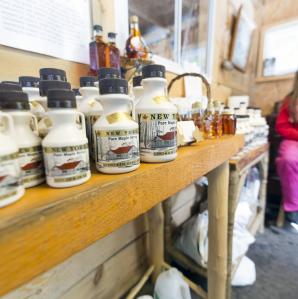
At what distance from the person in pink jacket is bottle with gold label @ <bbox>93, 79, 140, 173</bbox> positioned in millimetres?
1235

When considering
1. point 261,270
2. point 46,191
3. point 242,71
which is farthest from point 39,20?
point 242,71

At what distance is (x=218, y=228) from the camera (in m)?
0.64

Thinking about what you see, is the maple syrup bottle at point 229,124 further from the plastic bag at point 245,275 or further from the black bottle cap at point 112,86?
the plastic bag at point 245,275

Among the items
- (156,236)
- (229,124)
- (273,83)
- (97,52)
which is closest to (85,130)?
(97,52)


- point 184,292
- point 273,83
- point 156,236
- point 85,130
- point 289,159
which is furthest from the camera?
point 273,83

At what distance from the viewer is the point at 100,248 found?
0.73 metres

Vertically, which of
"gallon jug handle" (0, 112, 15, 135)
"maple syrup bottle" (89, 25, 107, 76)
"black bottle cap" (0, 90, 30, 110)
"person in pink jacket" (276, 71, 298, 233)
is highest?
"maple syrup bottle" (89, 25, 107, 76)

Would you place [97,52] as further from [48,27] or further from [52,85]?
[52,85]

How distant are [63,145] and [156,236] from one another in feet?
2.49

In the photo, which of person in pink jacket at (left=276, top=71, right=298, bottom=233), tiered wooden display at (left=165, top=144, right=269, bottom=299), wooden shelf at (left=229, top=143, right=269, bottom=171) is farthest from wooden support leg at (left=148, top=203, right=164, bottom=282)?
person in pink jacket at (left=276, top=71, right=298, bottom=233)

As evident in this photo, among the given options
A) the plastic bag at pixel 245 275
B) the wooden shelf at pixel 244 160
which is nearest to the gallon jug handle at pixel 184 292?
the plastic bag at pixel 245 275

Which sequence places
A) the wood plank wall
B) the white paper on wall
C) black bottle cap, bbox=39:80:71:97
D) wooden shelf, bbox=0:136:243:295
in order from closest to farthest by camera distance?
wooden shelf, bbox=0:136:243:295 → black bottle cap, bbox=39:80:71:97 → the white paper on wall → the wood plank wall

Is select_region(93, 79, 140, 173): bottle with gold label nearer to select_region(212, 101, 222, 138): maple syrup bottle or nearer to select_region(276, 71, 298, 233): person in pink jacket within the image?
select_region(212, 101, 222, 138): maple syrup bottle

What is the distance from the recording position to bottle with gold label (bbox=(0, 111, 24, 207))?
0.64 ft
